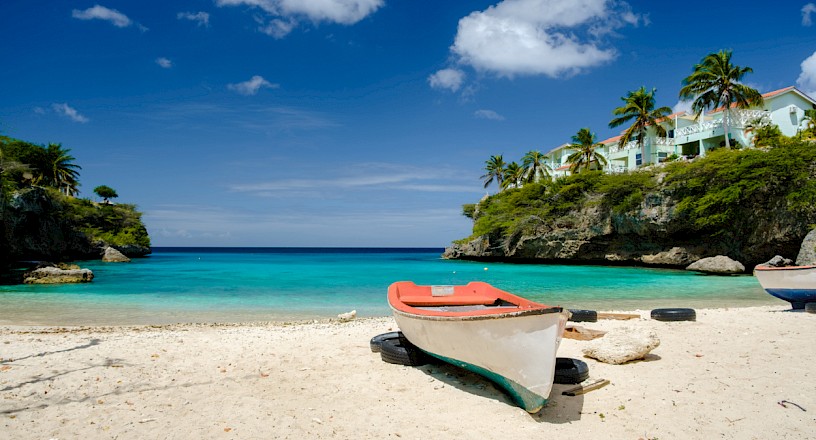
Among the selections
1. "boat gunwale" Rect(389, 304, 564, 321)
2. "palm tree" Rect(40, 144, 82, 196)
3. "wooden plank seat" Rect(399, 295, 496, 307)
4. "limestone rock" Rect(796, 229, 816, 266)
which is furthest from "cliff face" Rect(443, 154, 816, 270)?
"palm tree" Rect(40, 144, 82, 196)

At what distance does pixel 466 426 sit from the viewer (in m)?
4.87

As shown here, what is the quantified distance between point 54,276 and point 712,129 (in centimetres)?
5254

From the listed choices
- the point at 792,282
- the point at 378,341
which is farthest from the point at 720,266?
the point at 378,341

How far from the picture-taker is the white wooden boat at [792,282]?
36.7 feet

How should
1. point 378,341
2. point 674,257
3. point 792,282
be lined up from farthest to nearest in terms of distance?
point 674,257, point 792,282, point 378,341

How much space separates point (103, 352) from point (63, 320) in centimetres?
706

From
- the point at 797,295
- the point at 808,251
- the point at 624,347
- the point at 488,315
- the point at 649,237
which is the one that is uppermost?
the point at 649,237

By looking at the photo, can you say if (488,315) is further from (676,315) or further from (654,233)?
(654,233)

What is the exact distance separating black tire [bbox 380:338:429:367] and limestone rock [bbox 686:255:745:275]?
31.2 meters

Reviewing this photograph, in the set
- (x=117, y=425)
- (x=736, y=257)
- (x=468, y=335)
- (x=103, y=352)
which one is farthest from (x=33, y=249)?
(x=736, y=257)

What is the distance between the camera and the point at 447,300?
343 inches

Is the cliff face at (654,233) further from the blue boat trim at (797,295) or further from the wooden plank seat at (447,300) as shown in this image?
the wooden plank seat at (447,300)

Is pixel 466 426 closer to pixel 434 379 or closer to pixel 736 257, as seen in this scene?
pixel 434 379

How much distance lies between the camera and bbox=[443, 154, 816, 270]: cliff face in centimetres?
3011
